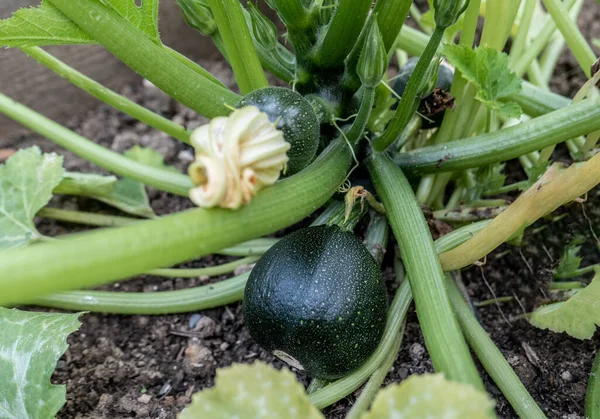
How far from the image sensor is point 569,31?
1755mm

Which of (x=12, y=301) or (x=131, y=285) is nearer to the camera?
(x=12, y=301)

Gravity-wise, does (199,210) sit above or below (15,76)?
above

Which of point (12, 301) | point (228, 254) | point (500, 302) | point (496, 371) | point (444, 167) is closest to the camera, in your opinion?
point (12, 301)

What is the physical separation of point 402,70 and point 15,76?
1474mm

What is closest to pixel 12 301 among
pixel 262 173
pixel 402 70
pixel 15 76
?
pixel 262 173

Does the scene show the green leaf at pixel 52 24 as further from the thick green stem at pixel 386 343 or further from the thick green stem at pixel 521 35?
the thick green stem at pixel 521 35

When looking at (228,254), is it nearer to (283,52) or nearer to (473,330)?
(283,52)

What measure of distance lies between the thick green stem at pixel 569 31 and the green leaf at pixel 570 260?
48 cm

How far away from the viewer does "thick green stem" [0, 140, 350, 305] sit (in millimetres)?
817

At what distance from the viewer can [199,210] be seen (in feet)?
3.10

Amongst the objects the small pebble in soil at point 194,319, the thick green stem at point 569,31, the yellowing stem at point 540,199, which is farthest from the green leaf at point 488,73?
the small pebble in soil at point 194,319

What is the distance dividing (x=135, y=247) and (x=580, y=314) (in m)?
0.95

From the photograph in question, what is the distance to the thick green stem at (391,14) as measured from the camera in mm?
1320

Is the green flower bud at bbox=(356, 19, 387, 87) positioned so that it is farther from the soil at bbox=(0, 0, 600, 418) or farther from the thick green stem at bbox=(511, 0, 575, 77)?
the thick green stem at bbox=(511, 0, 575, 77)
